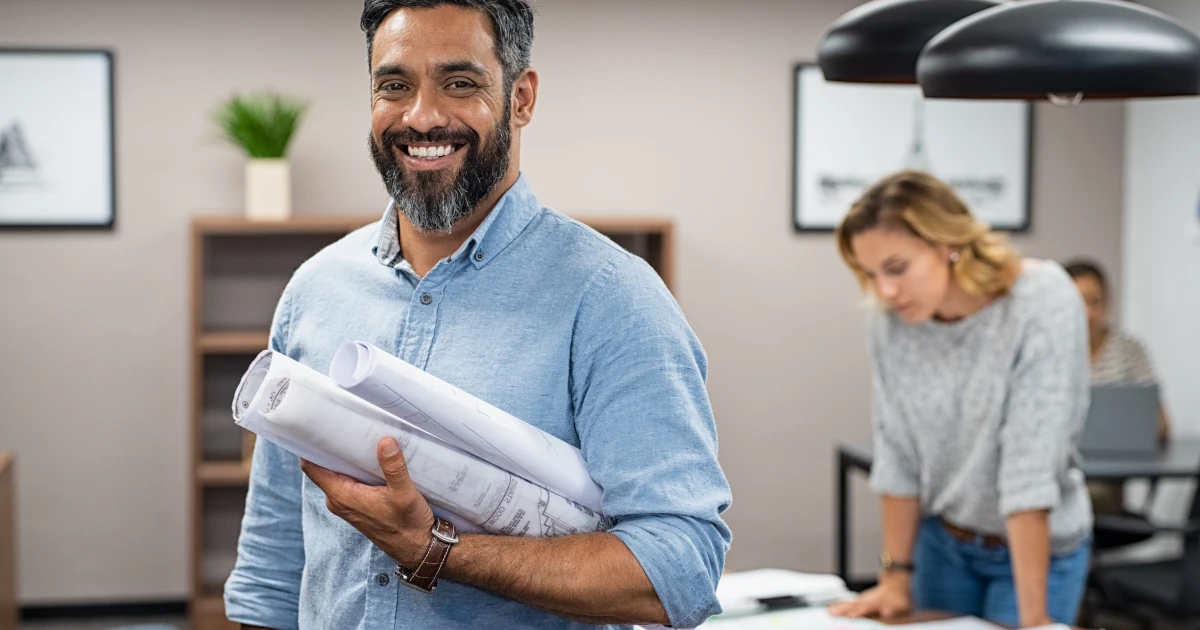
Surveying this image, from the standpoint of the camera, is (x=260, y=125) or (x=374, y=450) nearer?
(x=374, y=450)

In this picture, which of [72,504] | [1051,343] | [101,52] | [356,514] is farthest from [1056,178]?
[356,514]

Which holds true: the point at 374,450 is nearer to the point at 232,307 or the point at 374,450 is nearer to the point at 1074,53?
the point at 1074,53

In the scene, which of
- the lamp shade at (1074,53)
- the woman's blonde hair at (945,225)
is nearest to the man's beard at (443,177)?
the lamp shade at (1074,53)

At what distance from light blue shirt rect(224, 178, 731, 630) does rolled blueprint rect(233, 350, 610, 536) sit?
8 centimetres

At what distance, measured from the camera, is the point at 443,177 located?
137 centimetres

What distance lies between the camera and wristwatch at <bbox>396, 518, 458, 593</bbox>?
48.3 inches

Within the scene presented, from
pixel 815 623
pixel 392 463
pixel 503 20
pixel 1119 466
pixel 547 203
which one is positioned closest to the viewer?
pixel 392 463

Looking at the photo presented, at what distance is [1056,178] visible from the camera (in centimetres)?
534

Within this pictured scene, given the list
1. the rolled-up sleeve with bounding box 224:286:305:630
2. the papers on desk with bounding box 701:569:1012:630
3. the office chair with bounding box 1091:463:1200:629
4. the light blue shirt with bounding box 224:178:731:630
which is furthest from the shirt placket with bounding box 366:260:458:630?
the office chair with bounding box 1091:463:1200:629

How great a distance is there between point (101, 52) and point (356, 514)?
4066mm

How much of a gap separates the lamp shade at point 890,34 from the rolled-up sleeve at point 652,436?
980mm

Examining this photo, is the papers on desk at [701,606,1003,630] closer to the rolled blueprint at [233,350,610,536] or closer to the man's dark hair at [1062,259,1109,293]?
the rolled blueprint at [233,350,610,536]

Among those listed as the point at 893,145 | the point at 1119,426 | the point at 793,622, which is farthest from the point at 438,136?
the point at 893,145

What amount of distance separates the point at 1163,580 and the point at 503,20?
316 cm
